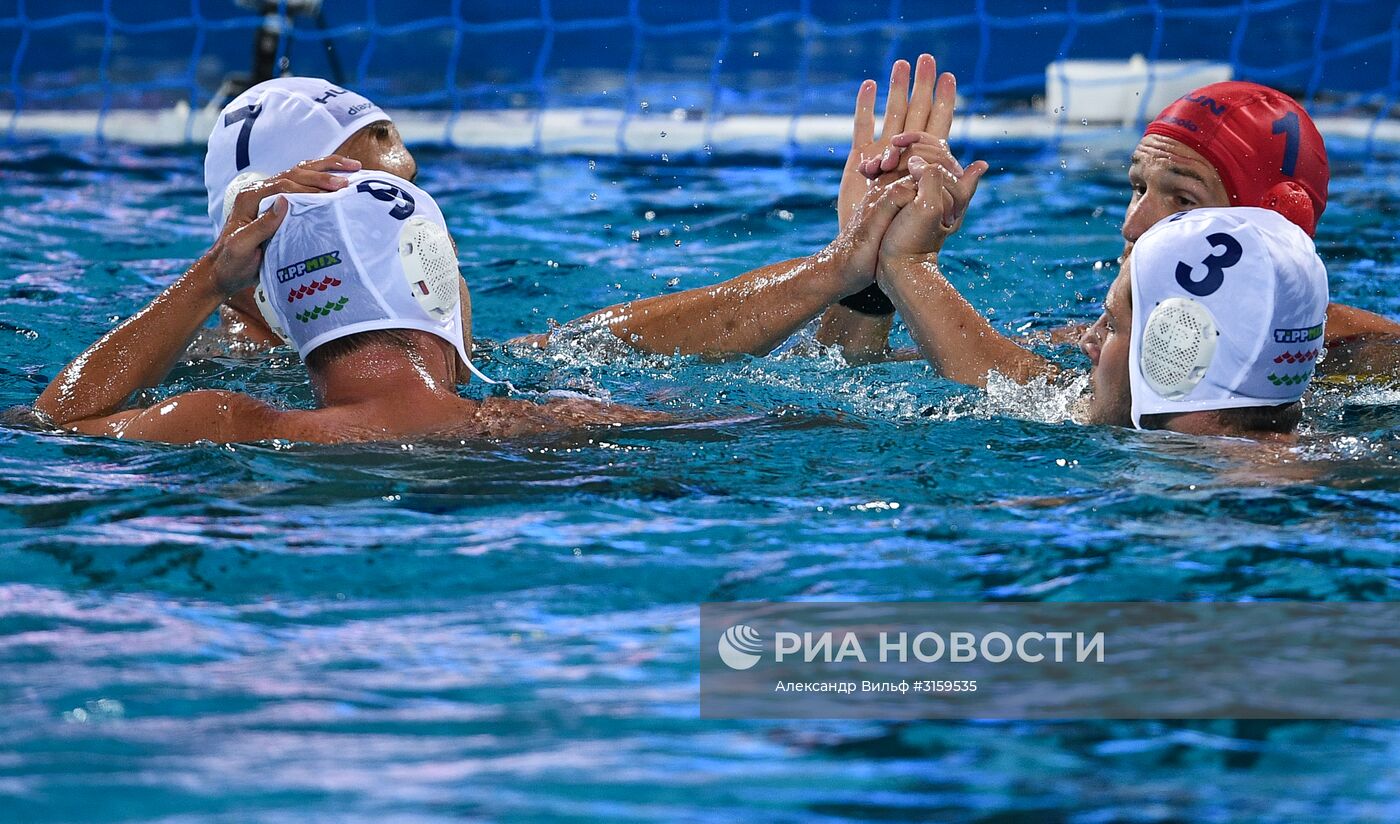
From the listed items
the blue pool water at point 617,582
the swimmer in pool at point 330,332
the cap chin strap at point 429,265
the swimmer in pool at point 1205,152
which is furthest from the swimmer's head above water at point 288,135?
the swimmer in pool at point 1205,152

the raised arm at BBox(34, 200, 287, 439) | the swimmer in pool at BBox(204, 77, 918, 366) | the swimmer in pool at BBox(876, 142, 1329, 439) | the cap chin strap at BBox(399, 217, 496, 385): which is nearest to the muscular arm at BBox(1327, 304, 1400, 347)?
the swimmer in pool at BBox(876, 142, 1329, 439)

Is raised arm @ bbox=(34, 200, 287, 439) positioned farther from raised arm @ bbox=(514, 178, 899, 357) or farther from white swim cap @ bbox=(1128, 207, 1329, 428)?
white swim cap @ bbox=(1128, 207, 1329, 428)

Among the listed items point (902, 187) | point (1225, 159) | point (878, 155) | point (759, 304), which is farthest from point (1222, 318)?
point (759, 304)

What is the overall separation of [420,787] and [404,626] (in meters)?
0.55

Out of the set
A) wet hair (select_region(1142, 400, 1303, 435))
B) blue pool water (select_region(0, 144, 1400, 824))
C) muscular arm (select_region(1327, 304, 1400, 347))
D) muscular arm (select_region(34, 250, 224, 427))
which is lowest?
blue pool water (select_region(0, 144, 1400, 824))

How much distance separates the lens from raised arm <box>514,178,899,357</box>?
422cm

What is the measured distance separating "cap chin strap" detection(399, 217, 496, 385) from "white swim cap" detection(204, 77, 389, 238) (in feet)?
3.21

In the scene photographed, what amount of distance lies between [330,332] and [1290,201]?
259cm

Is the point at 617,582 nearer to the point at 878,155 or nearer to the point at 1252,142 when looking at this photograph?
the point at 878,155

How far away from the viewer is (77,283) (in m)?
5.97

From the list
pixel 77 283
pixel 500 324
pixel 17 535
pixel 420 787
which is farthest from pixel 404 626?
pixel 77 283

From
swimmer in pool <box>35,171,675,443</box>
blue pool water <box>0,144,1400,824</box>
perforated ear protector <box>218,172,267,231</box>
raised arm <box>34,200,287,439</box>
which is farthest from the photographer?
perforated ear protector <box>218,172,267,231</box>

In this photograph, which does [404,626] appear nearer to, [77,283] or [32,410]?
[32,410]

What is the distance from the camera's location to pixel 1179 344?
326cm
